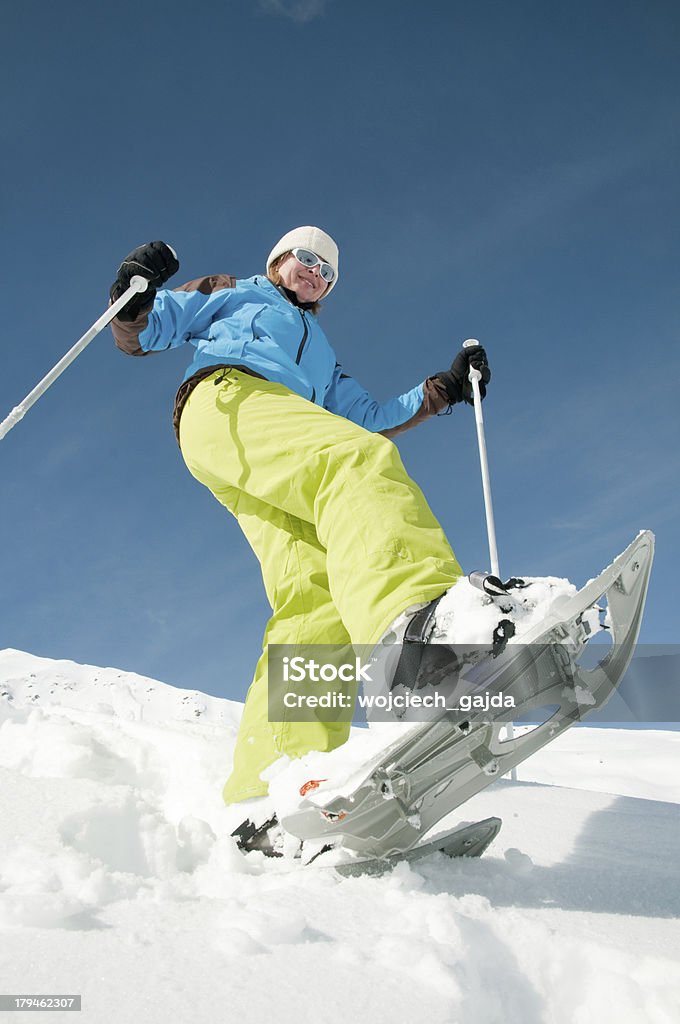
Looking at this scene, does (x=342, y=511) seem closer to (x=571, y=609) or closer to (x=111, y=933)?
(x=571, y=609)

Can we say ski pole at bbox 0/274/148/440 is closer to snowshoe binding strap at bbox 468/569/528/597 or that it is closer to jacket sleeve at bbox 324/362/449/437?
jacket sleeve at bbox 324/362/449/437

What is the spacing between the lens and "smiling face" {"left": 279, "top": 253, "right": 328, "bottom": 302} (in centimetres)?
308

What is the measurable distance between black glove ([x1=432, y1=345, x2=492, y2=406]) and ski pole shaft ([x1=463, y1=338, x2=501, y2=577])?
4 cm

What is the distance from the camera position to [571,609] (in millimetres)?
1312

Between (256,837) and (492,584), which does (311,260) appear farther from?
(256,837)

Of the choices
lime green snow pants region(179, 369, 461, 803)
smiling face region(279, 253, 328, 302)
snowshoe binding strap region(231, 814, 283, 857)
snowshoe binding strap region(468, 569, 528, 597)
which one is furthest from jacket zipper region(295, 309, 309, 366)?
snowshoe binding strap region(231, 814, 283, 857)

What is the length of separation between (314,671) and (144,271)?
5.43 ft

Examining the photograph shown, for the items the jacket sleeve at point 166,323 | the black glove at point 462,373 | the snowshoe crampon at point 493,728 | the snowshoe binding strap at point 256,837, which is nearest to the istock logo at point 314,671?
the snowshoe binding strap at point 256,837

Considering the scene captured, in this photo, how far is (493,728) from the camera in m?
1.49

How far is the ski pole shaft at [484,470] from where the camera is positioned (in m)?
3.68

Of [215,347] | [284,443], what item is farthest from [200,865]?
[215,347]

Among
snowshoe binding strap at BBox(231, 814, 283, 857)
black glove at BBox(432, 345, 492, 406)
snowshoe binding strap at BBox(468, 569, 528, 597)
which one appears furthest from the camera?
black glove at BBox(432, 345, 492, 406)

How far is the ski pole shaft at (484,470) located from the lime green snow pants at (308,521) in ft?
5.29

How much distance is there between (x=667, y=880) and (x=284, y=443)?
4.93ft
